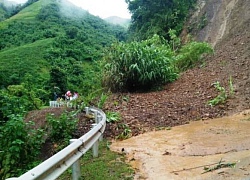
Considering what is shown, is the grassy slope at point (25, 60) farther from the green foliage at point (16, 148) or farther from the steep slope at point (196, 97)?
the green foliage at point (16, 148)

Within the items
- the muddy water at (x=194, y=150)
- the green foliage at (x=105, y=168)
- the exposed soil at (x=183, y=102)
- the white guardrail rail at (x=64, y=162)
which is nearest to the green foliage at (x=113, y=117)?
the exposed soil at (x=183, y=102)

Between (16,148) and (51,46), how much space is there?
63.0m

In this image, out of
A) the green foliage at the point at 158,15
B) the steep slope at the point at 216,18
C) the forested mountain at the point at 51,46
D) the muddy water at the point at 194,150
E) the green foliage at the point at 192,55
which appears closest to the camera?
the muddy water at the point at 194,150

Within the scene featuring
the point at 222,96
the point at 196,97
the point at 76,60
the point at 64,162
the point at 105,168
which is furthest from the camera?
the point at 76,60

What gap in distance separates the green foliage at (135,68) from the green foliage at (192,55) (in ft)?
10.3

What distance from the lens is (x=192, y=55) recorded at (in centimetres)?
1565

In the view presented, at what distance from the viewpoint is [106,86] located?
12.1 m

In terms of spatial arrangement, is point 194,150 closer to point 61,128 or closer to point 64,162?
point 61,128

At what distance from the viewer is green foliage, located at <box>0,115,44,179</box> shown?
15.1 feet

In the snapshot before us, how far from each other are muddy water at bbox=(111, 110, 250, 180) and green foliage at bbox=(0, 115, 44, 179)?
1.52m

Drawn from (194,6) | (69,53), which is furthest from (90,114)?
(69,53)

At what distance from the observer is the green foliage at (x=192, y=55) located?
51.0ft

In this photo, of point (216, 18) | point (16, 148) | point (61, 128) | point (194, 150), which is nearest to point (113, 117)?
point (61, 128)

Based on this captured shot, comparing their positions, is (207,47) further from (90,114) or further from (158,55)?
(90,114)
